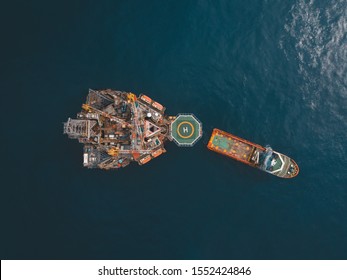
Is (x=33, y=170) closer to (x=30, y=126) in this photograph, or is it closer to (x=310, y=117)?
(x=30, y=126)

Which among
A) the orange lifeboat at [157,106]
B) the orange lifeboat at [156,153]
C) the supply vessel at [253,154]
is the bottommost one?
the orange lifeboat at [156,153]

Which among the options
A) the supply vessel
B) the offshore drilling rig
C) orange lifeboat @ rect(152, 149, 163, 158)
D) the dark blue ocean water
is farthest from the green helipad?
orange lifeboat @ rect(152, 149, 163, 158)

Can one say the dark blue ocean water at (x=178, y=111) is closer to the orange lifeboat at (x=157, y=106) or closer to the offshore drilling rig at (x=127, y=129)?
the orange lifeboat at (x=157, y=106)

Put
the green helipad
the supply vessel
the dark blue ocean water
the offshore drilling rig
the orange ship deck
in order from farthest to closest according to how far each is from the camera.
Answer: the green helipad → the orange ship deck → the supply vessel → the dark blue ocean water → the offshore drilling rig

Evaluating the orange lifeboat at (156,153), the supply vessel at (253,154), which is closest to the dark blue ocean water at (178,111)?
the supply vessel at (253,154)

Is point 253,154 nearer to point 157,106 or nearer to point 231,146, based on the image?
point 231,146

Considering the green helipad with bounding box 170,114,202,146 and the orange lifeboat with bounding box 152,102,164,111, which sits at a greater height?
the orange lifeboat with bounding box 152,102,164,111

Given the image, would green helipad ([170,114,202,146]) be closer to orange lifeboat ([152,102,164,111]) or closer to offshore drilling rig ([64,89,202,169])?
offshore drilling rig ([64,89,202,169])
